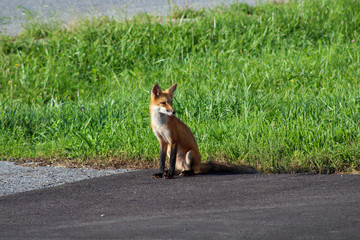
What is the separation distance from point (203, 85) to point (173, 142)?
393 centimetres

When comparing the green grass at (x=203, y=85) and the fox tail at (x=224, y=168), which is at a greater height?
the green grass at (x=203, y=85)

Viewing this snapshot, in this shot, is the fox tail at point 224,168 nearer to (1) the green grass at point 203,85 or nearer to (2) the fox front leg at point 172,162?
(1) the green grass at point 203,85

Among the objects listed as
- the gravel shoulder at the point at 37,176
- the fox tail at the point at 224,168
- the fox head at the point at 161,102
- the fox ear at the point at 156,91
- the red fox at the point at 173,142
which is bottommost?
the gravel shoulder at the point at 37,176

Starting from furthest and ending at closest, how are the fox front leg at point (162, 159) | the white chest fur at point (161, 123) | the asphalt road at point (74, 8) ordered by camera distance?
the asphalt road at point (74, 8) < the fox front leg at point (162, 159) < the white chest fur at point (161, 123)

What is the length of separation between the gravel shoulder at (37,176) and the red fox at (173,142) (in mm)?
880

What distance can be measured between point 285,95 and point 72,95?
4.83 meters

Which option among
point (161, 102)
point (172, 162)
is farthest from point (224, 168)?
point (161, 102)

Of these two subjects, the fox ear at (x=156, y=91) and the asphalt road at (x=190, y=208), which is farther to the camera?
the fox ear at (x=156, y=91)

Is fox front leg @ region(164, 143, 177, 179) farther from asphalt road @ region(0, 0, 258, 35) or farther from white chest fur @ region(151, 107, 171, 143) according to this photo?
asphalt road @ region(0, 0, 258, 35)

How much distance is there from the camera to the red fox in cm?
570

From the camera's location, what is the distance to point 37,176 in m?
6.24

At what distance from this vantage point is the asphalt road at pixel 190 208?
12.4ft

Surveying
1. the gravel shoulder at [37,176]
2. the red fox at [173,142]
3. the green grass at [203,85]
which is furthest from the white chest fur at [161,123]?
the green grass at [203,85]

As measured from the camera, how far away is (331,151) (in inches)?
244
